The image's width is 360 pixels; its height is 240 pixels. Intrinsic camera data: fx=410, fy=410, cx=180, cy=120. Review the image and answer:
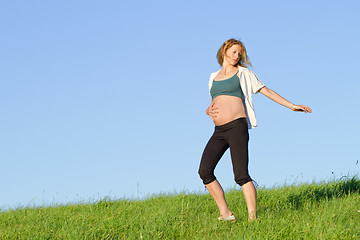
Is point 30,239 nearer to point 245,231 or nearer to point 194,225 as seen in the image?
point 194,225

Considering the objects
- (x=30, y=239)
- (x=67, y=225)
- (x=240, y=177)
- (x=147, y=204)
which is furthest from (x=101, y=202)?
(x=240, y=177)

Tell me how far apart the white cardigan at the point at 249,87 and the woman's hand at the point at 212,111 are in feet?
1.50

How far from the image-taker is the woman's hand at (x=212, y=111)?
19.5 ft

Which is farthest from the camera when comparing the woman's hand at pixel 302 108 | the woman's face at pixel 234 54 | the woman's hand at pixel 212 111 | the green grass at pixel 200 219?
the woman's face at pixel 234 54

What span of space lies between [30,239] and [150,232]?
1.68 m

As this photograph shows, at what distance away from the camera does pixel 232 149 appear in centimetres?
579

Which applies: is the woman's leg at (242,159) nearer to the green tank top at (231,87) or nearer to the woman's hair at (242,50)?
the green tank top at (231,87)

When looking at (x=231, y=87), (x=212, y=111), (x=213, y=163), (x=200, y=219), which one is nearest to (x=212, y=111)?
(x=212, y=111)

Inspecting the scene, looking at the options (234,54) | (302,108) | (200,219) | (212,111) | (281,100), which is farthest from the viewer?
(200,219)

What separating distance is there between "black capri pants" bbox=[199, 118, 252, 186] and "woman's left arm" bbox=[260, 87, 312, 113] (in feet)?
1.66

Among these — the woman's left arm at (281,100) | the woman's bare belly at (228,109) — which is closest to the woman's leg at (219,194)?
the woman's bare belly at (228,109)

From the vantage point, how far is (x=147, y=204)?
8.15 m

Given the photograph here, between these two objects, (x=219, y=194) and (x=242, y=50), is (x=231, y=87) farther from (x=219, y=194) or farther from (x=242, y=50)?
(x=219, y=194)

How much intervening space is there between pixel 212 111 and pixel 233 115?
0.33m
